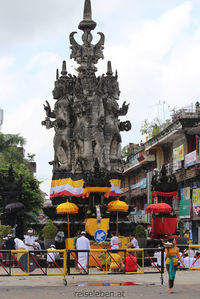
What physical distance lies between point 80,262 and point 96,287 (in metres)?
3.66

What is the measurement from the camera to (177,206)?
62125 millimetres

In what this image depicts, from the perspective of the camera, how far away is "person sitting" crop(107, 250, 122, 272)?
21.5 m

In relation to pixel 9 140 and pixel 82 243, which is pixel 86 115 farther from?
pixel 9 140

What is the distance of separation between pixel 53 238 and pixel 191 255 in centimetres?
710

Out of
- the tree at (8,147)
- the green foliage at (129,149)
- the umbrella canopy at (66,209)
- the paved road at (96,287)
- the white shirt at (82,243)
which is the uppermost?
the green foliage at (129,149)

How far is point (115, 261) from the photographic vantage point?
21453mm

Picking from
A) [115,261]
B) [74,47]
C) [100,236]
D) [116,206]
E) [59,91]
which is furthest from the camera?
[74,47]

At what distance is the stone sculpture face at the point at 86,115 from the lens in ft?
104

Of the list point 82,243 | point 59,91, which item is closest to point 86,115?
point 59,91

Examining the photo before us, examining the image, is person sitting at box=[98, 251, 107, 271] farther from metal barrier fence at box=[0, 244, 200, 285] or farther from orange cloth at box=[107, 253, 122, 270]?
orange cloth at box=[107, 253, 122, 270]

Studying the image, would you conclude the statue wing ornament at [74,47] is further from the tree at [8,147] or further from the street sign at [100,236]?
the tree at [8,147]

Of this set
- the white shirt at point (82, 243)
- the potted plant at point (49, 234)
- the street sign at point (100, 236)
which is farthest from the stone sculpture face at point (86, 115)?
the white shirt at point (82, 243)

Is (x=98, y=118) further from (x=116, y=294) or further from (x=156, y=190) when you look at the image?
(x=116, y=294)

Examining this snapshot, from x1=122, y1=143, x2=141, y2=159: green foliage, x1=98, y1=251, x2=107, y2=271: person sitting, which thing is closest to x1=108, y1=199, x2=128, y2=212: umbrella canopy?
x1=98, y1=251, x2=107, y2=271: person sitting
